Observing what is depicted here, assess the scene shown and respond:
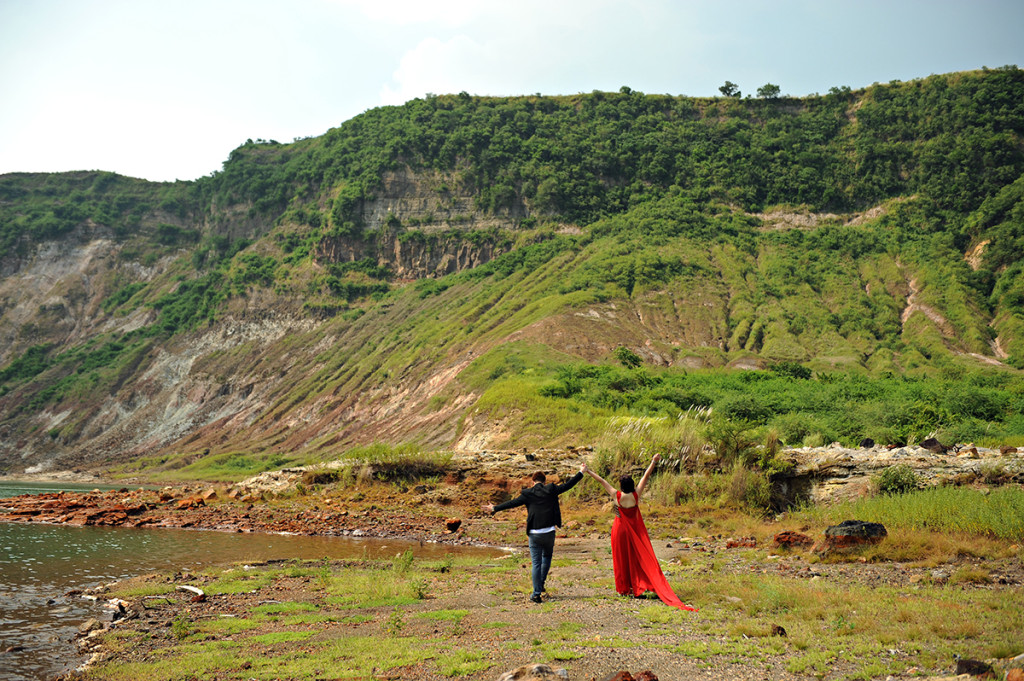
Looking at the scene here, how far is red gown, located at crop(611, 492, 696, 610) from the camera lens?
11.3 m

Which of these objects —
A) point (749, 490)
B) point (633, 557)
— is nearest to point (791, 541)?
point (633, 557)

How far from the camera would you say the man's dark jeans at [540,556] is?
1153 centimetres

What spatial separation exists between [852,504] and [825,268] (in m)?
70.2

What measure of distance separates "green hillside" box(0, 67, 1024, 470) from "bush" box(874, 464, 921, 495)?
36.9ft

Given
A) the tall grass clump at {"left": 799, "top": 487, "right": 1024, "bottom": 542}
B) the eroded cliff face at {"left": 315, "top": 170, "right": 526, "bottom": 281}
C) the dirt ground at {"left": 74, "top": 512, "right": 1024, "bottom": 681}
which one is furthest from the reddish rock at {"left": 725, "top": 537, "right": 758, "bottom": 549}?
the eroded cliff face at {"left": 315, "top": 170, "right": 526, "bottom": 281}

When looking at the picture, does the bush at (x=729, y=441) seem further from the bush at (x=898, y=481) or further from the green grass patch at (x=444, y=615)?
the green grass patch at (x=444, y=615)

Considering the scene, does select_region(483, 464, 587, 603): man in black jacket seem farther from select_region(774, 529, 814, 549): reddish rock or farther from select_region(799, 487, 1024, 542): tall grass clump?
select_region(799, 487, 1024, 542): tall grass clump

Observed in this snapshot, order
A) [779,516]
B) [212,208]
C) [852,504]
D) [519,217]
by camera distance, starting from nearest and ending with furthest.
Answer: [852,504]
[779,516]
[519,217]
[212,208]

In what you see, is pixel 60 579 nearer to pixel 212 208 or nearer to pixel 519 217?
pixel 519 217

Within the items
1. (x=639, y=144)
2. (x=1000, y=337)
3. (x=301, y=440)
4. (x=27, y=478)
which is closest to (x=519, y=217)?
(x=639, y=144)

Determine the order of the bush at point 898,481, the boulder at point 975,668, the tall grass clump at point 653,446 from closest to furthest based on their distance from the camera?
the boulder at point 975,668
the bush at point 898,481
the tall grass clump at point 653,446

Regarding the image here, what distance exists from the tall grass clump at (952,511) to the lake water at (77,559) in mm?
10294

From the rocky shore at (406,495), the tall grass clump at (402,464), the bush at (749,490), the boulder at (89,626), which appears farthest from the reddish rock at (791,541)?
the tall grass clump at (402,464)

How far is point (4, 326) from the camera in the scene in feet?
369
